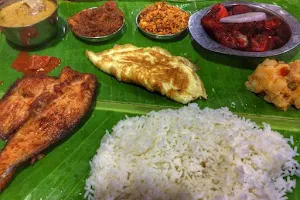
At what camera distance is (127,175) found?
344 centimetres

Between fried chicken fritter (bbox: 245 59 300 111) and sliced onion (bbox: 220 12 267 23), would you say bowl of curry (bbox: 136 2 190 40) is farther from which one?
fried chicken fritter (bbox: 245 59 300 111)

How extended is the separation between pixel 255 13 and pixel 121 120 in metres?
2.74

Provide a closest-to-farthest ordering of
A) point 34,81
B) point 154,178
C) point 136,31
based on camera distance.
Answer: point 154,178, point 34,81, point 136,31

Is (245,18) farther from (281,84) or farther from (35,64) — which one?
(35,64)

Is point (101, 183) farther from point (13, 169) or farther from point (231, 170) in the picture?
point (231, 170)

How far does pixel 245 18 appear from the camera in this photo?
4664mm

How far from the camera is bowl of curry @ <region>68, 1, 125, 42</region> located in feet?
16.8

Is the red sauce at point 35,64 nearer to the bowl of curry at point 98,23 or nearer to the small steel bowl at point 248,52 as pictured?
the bowl of curry at point 98,23

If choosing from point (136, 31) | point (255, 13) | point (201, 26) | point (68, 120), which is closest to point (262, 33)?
point (255, 13)

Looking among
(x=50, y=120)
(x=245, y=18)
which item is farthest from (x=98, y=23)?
(x=245, y=18)

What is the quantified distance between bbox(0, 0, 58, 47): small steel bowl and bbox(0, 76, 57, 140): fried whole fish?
40.2 inches

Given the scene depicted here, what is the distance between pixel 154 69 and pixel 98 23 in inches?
61.4

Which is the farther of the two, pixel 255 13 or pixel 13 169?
pixel 255 13

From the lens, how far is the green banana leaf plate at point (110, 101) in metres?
3.55
